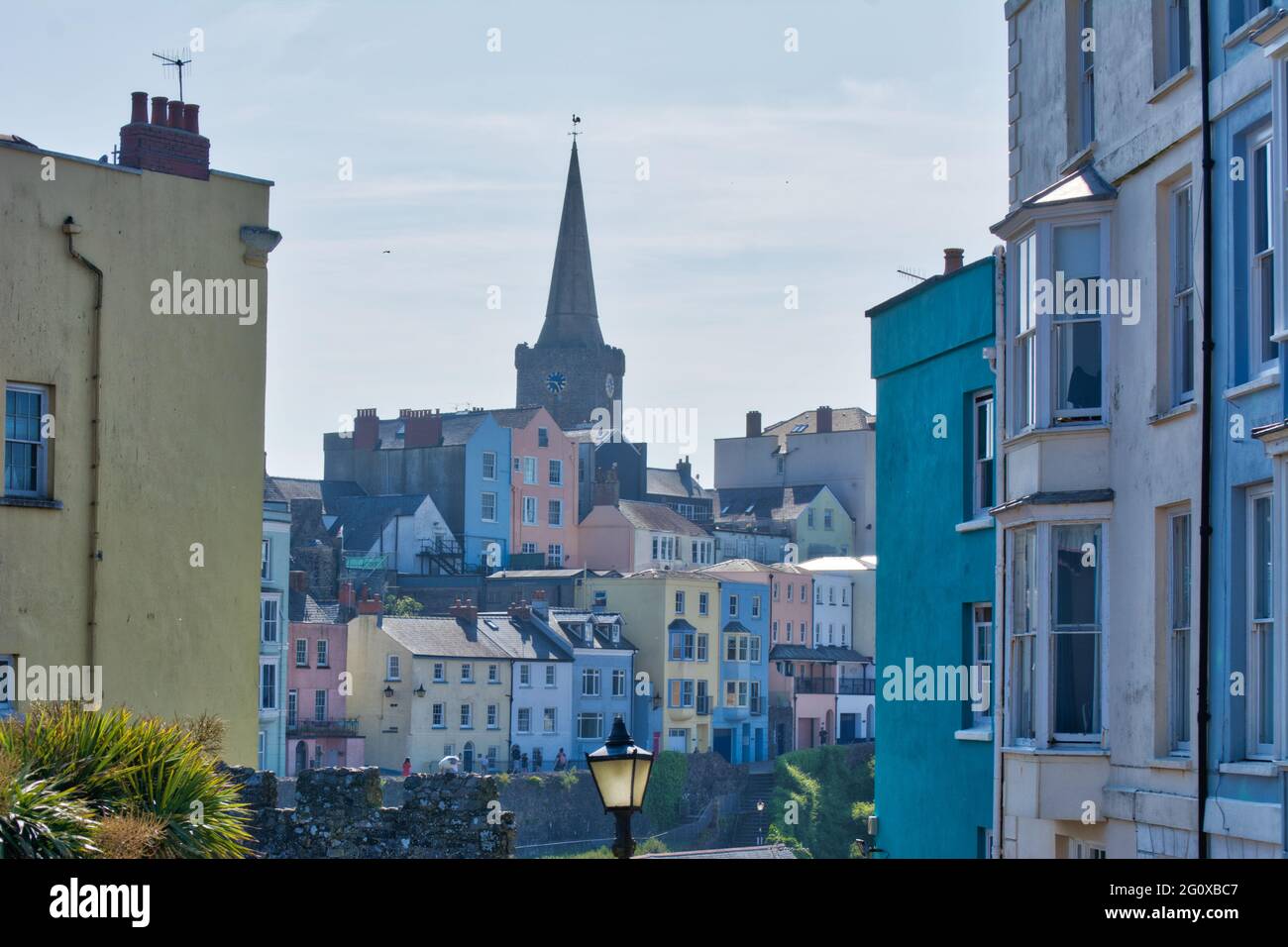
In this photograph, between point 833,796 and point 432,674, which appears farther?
point 833,796

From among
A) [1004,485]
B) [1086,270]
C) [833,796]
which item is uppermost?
[1086,270]

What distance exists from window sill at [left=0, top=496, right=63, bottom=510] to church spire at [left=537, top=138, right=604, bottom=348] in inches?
5161

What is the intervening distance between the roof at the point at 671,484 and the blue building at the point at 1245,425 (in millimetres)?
104189

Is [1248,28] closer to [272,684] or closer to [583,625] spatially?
[272,684]

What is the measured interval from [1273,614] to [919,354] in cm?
967

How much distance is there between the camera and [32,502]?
65.1 feet

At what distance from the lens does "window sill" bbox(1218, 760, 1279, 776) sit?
494 inches

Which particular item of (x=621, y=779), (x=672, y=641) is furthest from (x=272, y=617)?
(x=621, y=779)

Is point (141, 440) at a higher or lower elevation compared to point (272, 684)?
higher

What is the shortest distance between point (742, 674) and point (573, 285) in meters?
68.4

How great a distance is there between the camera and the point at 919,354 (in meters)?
21.9

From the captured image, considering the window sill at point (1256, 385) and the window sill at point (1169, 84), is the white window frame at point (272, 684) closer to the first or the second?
the window sill at point (1169, 84)
